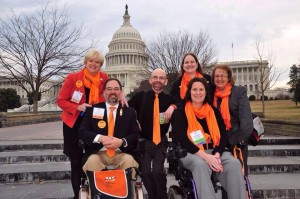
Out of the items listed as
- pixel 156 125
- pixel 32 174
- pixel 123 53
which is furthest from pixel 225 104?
pixel 123 53

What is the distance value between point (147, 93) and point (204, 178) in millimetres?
1599

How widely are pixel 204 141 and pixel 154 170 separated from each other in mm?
824

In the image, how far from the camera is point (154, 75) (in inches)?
192

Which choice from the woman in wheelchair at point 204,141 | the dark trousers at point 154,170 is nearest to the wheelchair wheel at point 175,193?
the dark trousers at point 154,170

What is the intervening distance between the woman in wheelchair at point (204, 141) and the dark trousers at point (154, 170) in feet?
1.57

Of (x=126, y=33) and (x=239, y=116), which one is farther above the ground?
(x=126, y=33)

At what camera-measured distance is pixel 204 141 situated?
4.25 metres

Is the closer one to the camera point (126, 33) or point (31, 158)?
point (31, 158)

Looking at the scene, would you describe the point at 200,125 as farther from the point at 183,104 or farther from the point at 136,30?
the point at 136,30

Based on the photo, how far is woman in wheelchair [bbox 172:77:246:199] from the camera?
3.94 m

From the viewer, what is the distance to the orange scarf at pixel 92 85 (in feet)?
15.6

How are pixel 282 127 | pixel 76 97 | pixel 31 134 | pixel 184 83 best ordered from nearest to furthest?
pixel 76 97 → pixel 184 83 → pixel 282 127 → pixel 31 134

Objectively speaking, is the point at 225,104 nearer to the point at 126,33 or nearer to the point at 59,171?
the point at 59,171

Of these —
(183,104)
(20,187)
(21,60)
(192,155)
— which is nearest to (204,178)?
(192,155)
